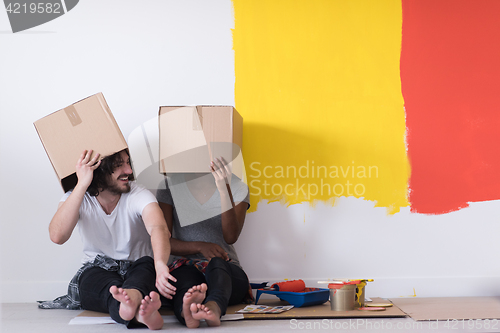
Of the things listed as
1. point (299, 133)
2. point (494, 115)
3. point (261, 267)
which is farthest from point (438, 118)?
point (261, 267)

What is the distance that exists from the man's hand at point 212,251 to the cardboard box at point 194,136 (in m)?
0.36

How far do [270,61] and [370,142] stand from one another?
69cm

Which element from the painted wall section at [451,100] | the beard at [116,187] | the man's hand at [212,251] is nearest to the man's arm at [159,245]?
the beard at [116,187]

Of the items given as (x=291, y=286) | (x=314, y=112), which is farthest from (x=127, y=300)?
(x=314, y=112)

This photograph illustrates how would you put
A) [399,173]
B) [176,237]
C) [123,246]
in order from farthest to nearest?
[399,173], [176,237], [123,246]

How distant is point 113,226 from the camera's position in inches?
70.2

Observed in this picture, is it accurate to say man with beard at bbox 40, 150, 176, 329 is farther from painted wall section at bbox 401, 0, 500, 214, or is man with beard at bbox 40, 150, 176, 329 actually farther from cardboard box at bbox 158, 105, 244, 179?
painted wall section at bbox 401, 0, 500, 214

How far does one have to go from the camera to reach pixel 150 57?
221cm

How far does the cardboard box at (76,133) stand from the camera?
165 centimetres

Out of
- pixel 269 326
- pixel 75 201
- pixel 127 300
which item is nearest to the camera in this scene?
pixel 127 300

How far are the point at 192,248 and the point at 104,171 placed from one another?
0.55m

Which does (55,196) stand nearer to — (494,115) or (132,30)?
(132,30)

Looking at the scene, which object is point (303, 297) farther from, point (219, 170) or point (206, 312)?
point (219, 170)

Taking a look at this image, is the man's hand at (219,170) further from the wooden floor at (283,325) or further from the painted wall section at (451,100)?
the painted wall section at (451,100)
